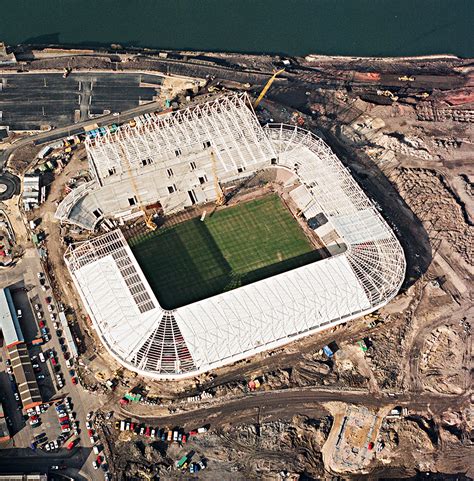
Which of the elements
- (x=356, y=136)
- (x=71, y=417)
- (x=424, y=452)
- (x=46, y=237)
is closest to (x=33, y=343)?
(x=71, y=417)

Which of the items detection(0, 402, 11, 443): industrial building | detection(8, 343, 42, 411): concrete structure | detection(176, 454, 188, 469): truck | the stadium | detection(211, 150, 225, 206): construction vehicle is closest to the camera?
detection(0, 402, 11, 443): industrial building

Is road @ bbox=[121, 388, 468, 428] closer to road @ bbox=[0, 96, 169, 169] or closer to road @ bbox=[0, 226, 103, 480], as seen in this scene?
road @ bbox=[0, 226, 103, 480]

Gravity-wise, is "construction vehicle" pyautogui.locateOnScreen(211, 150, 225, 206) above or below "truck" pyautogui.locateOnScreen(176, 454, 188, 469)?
above

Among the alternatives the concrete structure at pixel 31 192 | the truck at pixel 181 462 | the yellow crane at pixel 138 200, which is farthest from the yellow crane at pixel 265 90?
the truck at pixel 181 462

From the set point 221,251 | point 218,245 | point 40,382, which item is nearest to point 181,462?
point 40,382

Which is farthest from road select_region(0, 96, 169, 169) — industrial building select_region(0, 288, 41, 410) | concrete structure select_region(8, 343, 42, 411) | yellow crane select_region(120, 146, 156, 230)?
concrete structure select_region(8, 343, 42, 411)

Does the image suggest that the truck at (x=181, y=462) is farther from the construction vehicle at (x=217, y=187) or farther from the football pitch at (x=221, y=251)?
the construction vehicle at (x=217, y=187)
